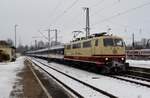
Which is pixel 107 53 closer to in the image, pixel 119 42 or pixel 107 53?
pixel 107 53

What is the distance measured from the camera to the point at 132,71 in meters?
24.9

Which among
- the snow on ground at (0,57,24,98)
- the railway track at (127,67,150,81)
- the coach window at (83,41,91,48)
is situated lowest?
the snow on ground at (0,57,24,98)

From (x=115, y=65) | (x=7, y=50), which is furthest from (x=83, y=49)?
(x=7, y=50)

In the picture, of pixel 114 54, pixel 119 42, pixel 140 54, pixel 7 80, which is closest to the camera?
pixel 7 80

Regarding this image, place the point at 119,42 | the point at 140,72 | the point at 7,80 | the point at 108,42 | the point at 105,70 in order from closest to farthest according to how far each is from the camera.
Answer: the point at 7,80
the point at 140,72
the point at 105,70
the point at 108,42
the point at 119,42

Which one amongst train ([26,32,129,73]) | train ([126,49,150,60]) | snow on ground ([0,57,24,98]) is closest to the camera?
snow on ground ([0,57,24,98])

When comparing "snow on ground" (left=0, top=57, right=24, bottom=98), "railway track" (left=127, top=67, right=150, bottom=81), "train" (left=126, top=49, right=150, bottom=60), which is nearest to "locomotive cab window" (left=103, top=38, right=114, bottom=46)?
"railway track" (left=127, top=67, right=150, bottom=81)

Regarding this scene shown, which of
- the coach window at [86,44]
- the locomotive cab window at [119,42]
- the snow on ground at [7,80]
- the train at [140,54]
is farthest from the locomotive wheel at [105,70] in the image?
the train at [140,54]

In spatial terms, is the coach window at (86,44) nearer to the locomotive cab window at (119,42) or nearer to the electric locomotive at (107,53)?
the electric locomotive at (107,53)

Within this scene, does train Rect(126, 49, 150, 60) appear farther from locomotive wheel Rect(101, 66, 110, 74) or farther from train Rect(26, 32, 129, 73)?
locomotive wheel Rect(101, 66, 110, 74)

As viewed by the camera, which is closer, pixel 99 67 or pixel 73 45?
pixel 99 67

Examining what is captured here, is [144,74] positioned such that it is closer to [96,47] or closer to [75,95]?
[96,47]

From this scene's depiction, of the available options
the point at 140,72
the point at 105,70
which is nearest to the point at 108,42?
the point at 105,70

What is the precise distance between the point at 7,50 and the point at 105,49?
4708 centimetres
